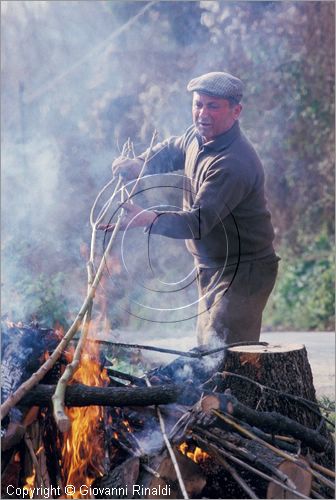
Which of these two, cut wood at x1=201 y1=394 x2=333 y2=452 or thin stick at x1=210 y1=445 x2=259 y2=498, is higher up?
cut wood at x1=201 y1=394 x2=333 y2=452

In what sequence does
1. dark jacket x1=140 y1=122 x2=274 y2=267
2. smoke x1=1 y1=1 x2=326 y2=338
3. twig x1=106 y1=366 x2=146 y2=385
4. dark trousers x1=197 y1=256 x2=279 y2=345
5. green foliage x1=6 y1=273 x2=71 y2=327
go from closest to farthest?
1. twig x1=106 y1=366 x2=146 y2=385
2. dark jacket x1=140 y1=122 x2=274 y2=267
3. dark trousers x1=197 y1=256 x2=279 y2=345
4. smoke x1=1 y1=1 x2=326 y2=338
5. green foliage x1=6 y1=273 x2=71 y2=327

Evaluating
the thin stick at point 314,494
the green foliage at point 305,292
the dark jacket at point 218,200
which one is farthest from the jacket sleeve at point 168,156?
the green foliage at point 305,292

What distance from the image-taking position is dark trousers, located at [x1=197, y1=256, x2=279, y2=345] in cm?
522

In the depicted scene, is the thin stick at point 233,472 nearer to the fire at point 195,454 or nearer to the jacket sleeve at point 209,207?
the fire at point 195,454

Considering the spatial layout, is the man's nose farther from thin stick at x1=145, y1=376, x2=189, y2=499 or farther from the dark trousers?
thin stick at x1=145, y1=376, x2=189, y2=499

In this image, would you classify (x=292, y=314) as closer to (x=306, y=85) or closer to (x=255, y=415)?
(x=306, y=85)

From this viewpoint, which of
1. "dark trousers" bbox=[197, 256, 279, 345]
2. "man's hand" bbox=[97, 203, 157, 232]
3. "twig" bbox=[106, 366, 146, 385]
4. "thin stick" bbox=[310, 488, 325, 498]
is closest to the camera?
"thin stick" bbox=[310, 488, 325, 498]

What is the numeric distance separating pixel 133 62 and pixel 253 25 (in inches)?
78.1

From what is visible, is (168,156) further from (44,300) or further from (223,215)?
(44,300)

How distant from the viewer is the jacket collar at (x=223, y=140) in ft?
16.6

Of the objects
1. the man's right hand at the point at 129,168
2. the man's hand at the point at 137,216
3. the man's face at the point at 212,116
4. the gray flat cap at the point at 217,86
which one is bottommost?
the man's hand at the point at 137,216

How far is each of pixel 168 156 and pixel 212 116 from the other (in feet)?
1.91

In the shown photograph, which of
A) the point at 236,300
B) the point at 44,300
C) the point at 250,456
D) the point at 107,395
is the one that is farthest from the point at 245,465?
the point at 44,300

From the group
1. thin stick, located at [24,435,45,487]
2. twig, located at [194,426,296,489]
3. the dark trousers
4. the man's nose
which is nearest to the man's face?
the man's nose
